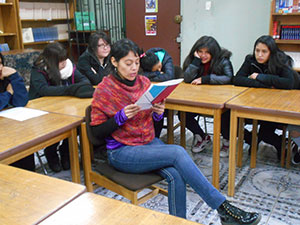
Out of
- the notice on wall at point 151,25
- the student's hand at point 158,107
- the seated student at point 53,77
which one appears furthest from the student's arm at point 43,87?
the notice on wall at point 151,25

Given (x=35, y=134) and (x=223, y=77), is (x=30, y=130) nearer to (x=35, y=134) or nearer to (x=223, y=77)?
(x=35, y=134)

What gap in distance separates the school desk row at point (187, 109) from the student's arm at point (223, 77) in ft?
0.22

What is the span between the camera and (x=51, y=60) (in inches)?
100

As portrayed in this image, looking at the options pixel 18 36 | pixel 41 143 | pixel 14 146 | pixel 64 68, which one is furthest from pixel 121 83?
pixel 18 36

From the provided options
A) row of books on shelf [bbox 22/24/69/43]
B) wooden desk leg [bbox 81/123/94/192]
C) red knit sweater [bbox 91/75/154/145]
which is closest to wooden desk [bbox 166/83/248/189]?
red knit sweater [bbox 91/75/154/145]

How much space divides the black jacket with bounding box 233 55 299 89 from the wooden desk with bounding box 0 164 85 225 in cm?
192

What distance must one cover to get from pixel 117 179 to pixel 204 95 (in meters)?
1.04

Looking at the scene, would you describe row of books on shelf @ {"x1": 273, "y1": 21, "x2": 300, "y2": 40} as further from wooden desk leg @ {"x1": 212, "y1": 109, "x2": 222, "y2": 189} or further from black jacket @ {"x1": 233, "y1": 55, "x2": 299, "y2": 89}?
wooden desk leg @ {"x1": 212, "y1": 109, "x2": 222, "y2": 189}

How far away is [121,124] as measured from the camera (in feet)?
5.76

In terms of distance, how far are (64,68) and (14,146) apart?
4.00 ft

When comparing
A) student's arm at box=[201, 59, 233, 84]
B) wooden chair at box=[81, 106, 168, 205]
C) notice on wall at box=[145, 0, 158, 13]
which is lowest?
wooden chair at box=[81, 106, 168, 205]

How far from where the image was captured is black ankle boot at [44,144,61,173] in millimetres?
2780

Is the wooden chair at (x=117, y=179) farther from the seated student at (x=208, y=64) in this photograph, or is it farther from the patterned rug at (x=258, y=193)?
the seated student at (x=208, y=64)

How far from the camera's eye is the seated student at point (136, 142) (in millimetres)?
1668
